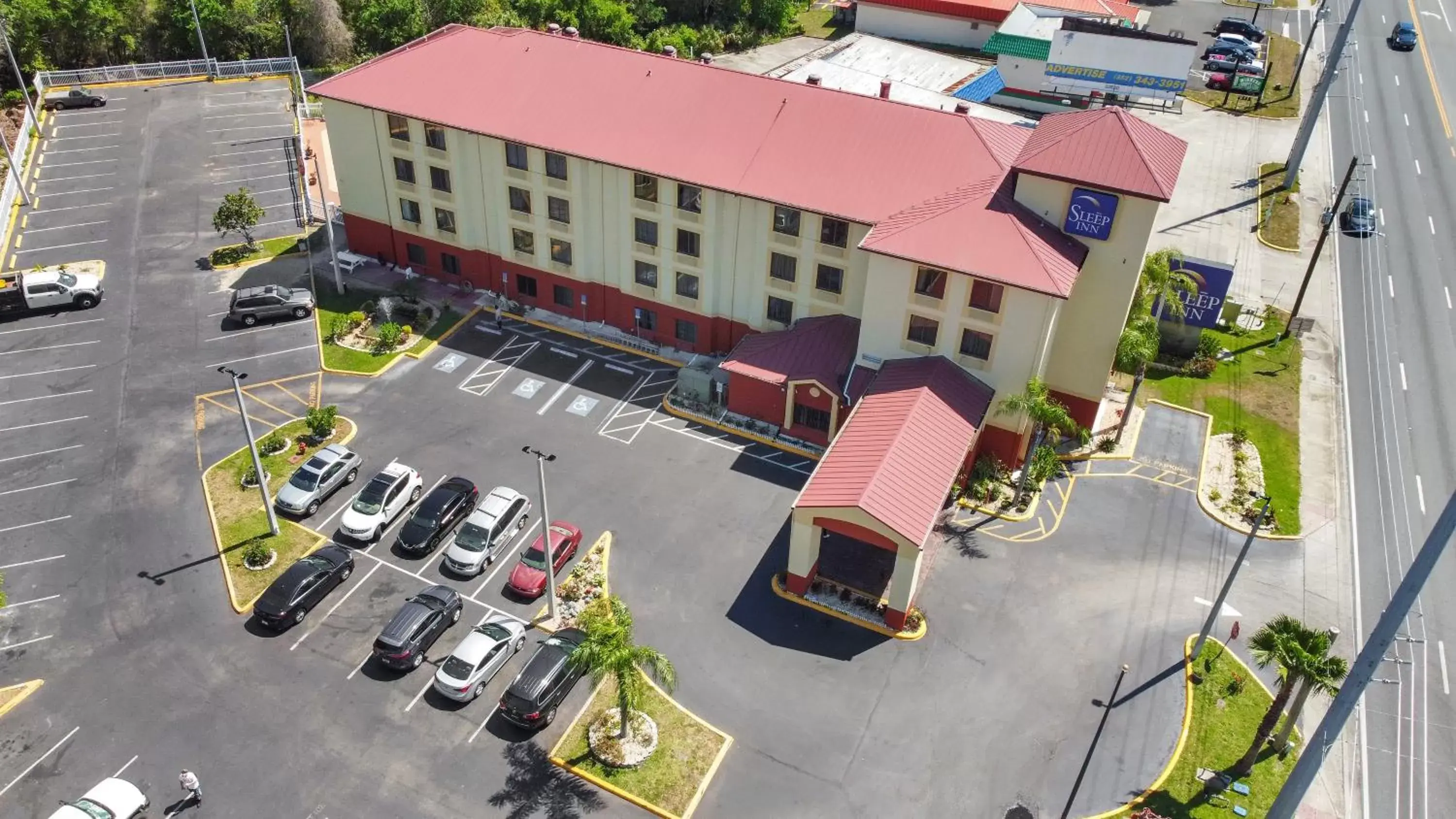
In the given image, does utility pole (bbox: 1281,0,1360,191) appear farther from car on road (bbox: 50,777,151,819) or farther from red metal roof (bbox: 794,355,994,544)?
car on road (bbox: 50,777,151,819)

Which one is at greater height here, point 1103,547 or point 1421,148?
point 1421,148

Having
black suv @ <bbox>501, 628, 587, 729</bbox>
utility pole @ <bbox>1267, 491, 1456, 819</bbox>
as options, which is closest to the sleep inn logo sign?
utility pole @ <bbox>1267, 491, 1456, 819</bbox>

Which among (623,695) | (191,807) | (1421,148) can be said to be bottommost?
(191,807)

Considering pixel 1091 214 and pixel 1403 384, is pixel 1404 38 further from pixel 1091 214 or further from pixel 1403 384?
pixel 1091 214

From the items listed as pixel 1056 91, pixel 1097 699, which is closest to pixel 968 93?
pixel 1056 91

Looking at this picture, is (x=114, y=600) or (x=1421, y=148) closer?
(x=114, y=600)

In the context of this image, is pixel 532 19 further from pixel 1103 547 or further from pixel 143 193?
pixel 1103 547
